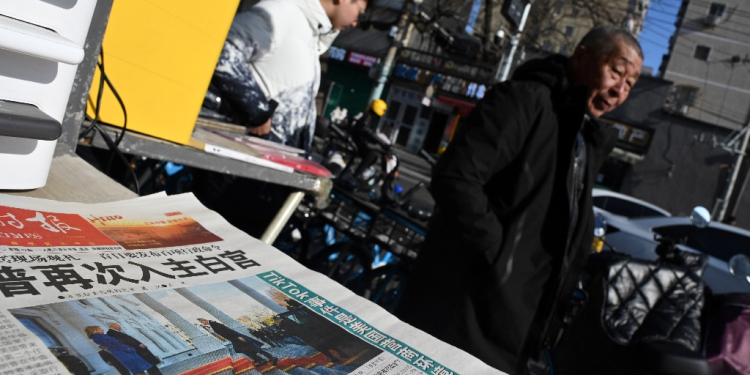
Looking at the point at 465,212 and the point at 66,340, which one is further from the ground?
the point at 465,212

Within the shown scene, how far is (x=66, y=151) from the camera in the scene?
37.4 inches

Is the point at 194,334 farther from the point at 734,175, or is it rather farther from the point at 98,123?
the point at 734,175

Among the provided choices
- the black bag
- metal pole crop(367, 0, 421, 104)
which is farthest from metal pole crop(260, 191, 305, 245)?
metal pole crop(367, 0, 421, 104)

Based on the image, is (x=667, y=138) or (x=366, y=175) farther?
(x=667, y=138)

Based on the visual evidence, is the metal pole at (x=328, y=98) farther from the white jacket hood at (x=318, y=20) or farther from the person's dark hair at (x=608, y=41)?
the person's dark hair at (x=608, y=41)

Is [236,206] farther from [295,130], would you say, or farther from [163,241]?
[163,241]

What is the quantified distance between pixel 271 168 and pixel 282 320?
2.50 feet

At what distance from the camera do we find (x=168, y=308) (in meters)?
0.55

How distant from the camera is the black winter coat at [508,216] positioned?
5.73 ft

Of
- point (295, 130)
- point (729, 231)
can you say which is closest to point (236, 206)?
point (295, 130)

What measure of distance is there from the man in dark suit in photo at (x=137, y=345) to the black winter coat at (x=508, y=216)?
1.35m

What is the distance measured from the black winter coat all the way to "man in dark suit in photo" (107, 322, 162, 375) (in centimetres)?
135

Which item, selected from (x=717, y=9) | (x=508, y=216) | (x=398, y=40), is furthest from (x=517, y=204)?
(x=717, y=9)

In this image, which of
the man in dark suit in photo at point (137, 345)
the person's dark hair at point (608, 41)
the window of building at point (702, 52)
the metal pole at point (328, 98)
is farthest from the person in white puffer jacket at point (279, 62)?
the window of building at point (702, 52)
